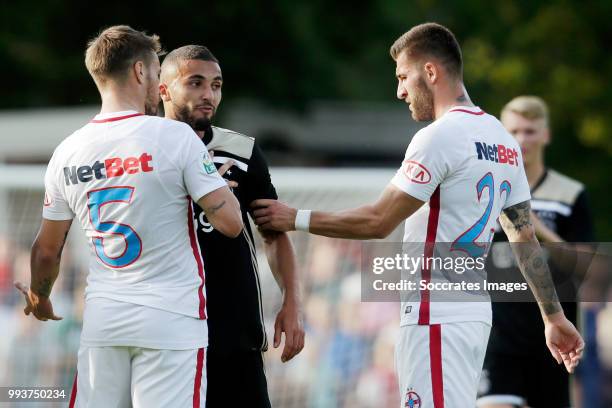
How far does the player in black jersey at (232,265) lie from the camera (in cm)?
609

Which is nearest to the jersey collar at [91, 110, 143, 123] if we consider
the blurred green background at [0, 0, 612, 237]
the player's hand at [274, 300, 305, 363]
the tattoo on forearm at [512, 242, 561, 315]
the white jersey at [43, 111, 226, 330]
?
the white jersey at [43, 111, 226, 330]

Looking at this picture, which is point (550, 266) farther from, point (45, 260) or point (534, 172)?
point (45, 260)

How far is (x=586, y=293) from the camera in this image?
372 inches

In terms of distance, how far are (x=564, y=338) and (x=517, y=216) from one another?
0.73 meters

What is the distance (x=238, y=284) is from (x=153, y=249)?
0.87 metres

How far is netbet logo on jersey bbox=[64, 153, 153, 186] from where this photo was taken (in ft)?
17.5

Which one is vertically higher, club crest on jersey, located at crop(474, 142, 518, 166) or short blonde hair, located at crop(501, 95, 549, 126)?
short blonde hair, located at crop(501, 95, 549, 126)

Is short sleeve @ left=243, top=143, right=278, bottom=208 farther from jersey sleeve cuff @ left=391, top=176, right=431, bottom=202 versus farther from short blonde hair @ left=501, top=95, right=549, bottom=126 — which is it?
short blonde hair @ left=501, top=95, right=549, bottom=126

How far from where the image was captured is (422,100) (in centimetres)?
612

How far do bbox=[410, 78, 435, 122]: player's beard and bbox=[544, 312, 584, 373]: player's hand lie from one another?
52.0 inches

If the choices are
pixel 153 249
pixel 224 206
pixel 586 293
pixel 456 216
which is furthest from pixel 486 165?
pixel 586 293

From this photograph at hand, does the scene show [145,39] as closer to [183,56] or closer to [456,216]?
[183,56]

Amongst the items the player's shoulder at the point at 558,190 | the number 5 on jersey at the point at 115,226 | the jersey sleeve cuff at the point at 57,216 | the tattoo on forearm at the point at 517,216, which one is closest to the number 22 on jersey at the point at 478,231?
the tattoo on forearm at the point at 517,216

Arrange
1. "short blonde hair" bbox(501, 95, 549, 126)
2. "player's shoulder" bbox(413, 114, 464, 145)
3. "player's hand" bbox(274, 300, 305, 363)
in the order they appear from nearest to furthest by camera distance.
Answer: "player's shoulder" bbox(413, 114, 464, 145) < "player's hand" bbox(274, 300, 305, 363) < "short blonde hair" bbox(501, 95, 549, 126)
